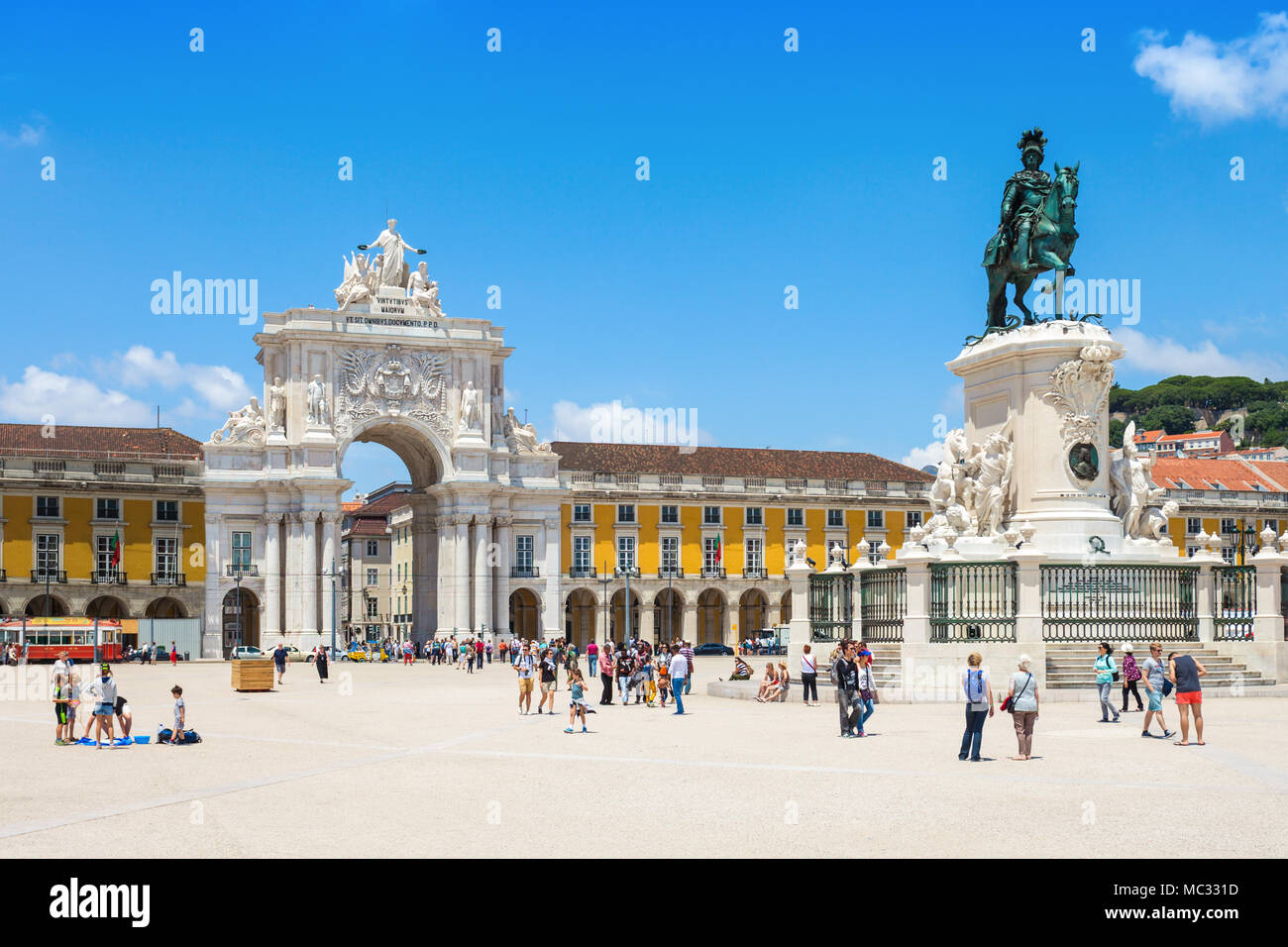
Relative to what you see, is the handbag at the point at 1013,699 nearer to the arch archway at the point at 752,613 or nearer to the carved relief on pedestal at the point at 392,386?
the carved relief on pedestal at the point at 392,386

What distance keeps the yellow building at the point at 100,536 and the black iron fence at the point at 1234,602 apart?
55609 millimetres

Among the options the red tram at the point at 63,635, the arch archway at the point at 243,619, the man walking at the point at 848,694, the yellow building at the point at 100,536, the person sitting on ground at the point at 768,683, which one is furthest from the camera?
the arch archway at the point at 243,619

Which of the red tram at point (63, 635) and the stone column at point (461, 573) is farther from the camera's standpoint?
the stone column at point (461, 573)

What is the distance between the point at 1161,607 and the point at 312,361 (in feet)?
168

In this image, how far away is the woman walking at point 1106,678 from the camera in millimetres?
21531

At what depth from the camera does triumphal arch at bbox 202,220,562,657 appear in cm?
6956

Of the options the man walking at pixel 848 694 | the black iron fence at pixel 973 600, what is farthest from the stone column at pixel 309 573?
the man walking at pixel 848 694

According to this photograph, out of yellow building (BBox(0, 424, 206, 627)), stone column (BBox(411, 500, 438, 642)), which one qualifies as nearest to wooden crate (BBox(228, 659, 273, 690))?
yellow building (BBox(0, 424, 206, 627))

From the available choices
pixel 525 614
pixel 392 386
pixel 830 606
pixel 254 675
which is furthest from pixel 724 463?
pixel 830 606

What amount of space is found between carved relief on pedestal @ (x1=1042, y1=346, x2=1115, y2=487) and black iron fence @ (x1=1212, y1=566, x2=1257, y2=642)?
11.0ft

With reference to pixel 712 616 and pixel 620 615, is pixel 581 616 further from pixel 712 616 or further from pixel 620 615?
pixel 712 616

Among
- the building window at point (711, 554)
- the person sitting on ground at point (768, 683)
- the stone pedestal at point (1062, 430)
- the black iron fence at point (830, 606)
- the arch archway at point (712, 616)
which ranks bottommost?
the arch archway at point (712, 616)

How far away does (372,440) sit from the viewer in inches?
2977

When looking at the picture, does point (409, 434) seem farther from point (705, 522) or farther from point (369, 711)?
point (369, 711)
